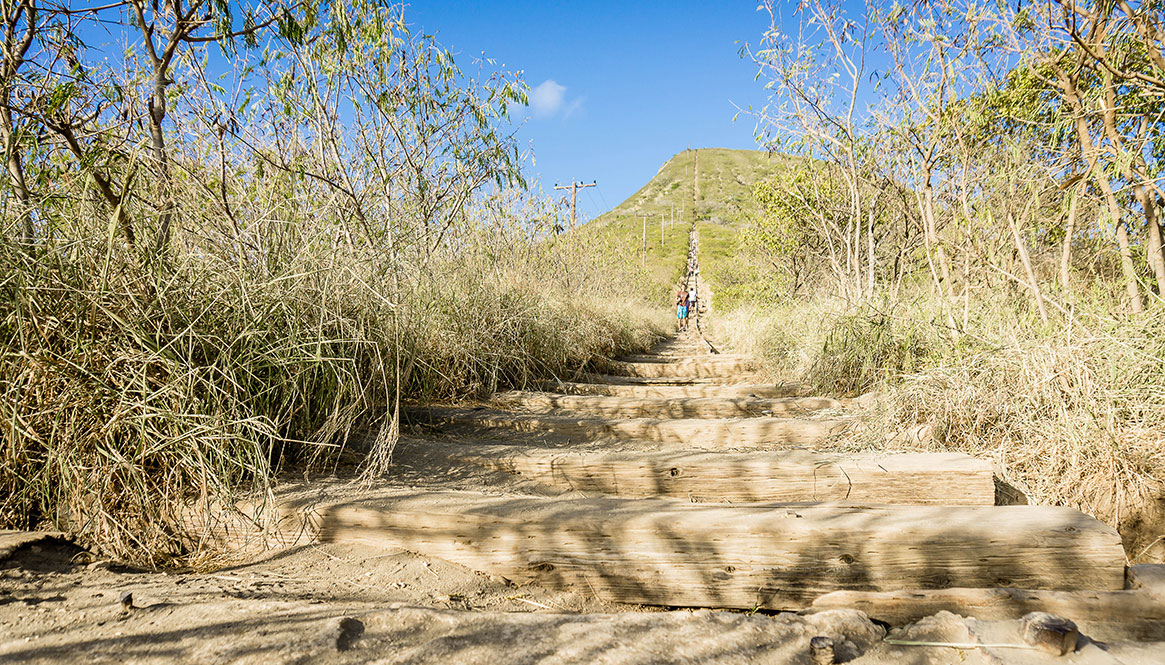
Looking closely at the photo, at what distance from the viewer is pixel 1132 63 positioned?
3646 millimetres

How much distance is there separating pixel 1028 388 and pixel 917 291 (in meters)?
2.32

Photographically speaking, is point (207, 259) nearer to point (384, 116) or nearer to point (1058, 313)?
point (384, 116)

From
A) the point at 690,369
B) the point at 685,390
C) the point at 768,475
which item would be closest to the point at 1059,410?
the point at 768,475

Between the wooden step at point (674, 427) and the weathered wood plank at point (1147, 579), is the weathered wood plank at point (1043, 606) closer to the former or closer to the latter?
the weathered wood plank at point (1147, 579)

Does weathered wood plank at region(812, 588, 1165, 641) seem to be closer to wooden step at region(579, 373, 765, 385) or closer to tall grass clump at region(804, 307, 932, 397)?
tall grass clump at region(804, 307, 932, 397)

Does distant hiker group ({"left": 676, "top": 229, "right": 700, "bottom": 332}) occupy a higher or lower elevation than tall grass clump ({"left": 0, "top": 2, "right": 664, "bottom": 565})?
higher

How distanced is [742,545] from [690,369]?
460 centimetres

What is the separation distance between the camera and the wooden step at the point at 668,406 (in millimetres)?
3504

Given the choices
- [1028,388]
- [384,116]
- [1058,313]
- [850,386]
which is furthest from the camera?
[384,116]

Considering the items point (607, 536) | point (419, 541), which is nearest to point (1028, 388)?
point (607, 536)

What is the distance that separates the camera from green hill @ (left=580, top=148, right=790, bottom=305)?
1977 cm

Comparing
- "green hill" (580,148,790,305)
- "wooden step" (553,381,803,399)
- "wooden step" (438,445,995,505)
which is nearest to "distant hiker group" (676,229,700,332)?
"green hill" (580,148,790,305)

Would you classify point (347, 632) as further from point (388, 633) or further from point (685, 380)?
point (685, 380)

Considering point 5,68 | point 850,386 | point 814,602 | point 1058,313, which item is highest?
point 5,68
